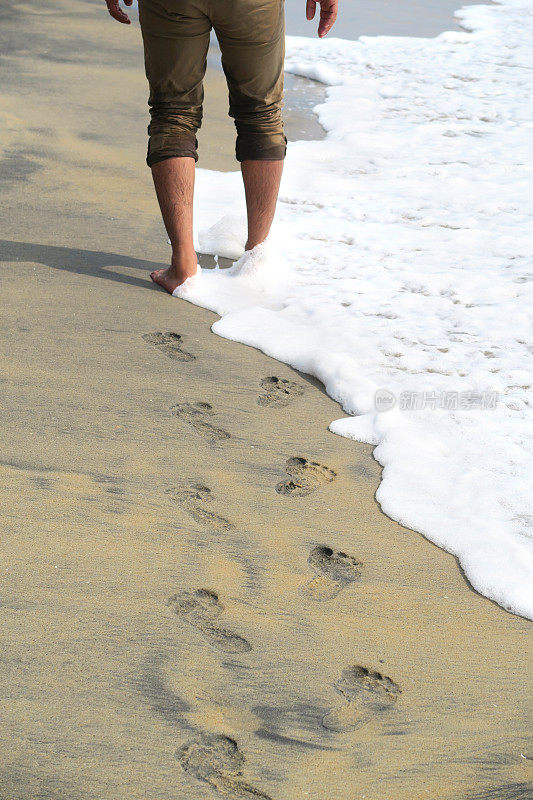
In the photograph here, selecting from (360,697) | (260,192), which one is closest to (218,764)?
(360,697)

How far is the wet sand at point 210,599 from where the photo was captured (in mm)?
1285

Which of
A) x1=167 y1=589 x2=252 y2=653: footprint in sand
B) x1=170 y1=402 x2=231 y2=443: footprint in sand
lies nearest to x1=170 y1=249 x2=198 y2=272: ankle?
x1=170 y1=402 x2=231 y2=443: footprint in sand

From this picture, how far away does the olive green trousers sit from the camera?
7.77 ft

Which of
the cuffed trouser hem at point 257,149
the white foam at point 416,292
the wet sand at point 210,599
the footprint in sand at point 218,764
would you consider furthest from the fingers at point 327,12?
the footprint in sand at point 218,764

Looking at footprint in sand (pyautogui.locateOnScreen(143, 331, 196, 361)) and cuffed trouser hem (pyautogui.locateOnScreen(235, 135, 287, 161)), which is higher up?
cuffed trouser hem (pyautogui.locateOnScreen(235, 135, 287, 161))

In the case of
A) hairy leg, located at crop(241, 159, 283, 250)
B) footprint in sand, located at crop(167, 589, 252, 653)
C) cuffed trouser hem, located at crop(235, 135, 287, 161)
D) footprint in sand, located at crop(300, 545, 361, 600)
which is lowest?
footprint in sand, located at crop(300, 545, 361, 600)

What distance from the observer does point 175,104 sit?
8.25 feet

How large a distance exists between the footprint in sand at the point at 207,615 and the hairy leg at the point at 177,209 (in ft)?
4.59

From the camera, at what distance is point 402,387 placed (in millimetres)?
2389

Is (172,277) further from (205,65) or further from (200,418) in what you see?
(200,418)

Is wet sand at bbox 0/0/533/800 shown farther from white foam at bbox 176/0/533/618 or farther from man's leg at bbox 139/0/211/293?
man's leg at bbox 139/0/211/293

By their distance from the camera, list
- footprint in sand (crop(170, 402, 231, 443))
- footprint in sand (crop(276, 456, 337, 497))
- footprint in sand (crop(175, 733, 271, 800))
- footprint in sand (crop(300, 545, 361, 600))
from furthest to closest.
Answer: footprint in sand (crop(170, 402, 231, 443))
footprint in sand (crop(276, 456, 337, 497))
footprint in sand (crop(300, 545, 361, 600))
footprint in sand (crop(175, 733, 271, 800))

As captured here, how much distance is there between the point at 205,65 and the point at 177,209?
0.44m

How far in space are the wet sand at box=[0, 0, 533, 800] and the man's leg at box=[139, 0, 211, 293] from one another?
0.24m
